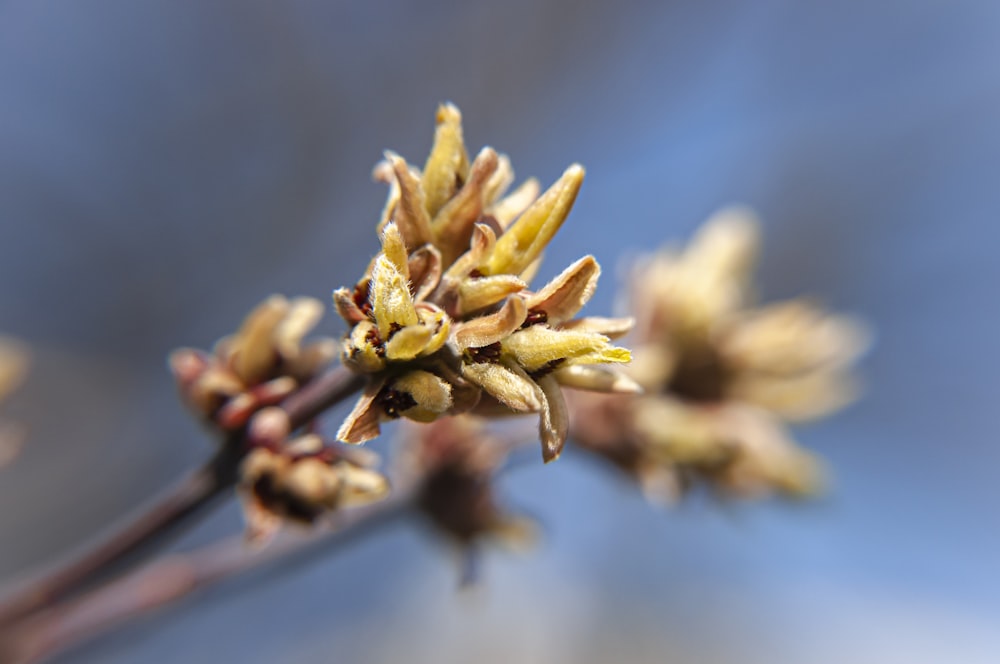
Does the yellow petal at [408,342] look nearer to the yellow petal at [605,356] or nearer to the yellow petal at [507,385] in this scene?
the yellow petal at [507,385]

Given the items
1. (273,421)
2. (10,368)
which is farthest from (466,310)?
(10,368)

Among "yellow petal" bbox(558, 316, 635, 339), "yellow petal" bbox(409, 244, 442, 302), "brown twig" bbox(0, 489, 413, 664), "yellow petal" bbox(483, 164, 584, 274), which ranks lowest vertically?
"yellow petal" bbox(558, 316, 635, 339)

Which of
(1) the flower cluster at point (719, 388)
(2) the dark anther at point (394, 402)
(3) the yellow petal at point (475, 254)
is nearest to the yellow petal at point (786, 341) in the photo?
(1) the flower cluster at point (719, 388)

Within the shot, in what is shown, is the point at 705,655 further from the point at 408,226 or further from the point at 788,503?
the point at 408,226

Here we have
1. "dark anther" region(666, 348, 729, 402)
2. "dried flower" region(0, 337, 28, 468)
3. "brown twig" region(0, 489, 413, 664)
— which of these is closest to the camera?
"dried flower" region(0, 337, 28, 468)

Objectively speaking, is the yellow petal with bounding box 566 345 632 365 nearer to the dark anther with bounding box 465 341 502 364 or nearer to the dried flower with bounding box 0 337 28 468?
the dark anther with bounding box 465 341 502 364

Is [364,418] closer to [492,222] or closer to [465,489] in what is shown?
[492,222]

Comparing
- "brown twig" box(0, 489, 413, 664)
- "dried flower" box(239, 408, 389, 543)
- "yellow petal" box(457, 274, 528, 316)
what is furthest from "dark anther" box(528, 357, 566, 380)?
"brown twig" box(0, 489, 413, 664)

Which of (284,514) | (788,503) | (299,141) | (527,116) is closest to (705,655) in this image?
(527,116)
